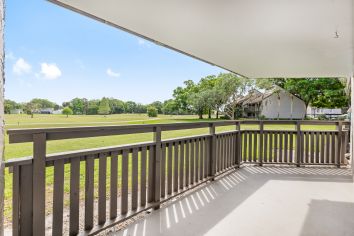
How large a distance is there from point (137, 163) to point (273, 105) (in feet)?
104

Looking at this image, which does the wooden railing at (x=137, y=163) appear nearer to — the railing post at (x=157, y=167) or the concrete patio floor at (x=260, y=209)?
the railing post at (x=157, y=167)

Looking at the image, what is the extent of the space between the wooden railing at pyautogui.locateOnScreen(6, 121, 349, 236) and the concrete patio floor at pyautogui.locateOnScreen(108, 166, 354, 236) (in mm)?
204

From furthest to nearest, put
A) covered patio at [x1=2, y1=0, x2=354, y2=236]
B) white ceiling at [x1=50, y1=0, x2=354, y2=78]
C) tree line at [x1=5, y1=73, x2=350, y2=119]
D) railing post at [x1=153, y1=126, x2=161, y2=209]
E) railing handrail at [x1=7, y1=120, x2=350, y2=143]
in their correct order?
tree line at [x1=5, y1=73, x2=350, y2=119] < railing post at [x1=153, y1=126, x2=161, y2=209] < white ceiling at [x1=50, y1=0, x2=354, y2=78] < covered patio at [x1=2, y1=0, x2=354, y2=236] < railing handrail at [x1=7, y1=120, x2=350, y2=143]

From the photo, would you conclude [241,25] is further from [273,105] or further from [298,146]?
[273,105]

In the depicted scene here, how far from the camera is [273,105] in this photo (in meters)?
32.1

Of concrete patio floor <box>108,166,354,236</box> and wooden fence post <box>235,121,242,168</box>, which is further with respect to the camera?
wooden fence post <box>235,121,242,168</box>

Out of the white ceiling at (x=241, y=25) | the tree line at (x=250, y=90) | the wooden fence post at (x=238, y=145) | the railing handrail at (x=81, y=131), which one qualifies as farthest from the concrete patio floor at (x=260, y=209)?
the tree line at (x=250, y=90)

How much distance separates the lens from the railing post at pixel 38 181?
182 centimetres

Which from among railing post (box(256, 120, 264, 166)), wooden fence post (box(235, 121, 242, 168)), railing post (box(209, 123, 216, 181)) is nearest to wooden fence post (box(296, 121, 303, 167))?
railing post (box(256, 120, 264, 166))

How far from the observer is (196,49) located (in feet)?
13.1

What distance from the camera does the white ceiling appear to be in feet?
7.43

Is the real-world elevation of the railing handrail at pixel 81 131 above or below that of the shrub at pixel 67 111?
below

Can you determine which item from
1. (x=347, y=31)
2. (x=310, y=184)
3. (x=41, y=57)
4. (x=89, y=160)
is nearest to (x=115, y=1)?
(x=89, y=160)

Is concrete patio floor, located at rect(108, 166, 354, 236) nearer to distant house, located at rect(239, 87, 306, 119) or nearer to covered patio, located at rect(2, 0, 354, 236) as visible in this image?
covered patio, located at rect(2, 0, 354, 236)
